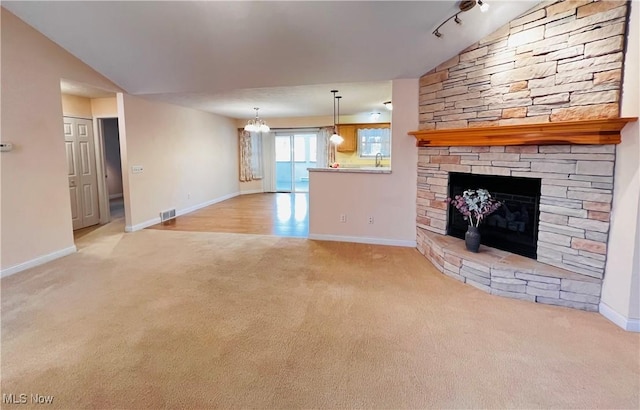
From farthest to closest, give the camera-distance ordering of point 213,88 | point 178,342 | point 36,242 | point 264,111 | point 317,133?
point 317,133
point 264,111
point 213,88
point 36,242
point 178,342

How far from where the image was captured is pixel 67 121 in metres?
5.61

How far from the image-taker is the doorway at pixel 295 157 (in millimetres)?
10195

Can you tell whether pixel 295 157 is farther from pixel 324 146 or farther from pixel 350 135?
pixel 350 135

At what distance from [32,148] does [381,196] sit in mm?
4306

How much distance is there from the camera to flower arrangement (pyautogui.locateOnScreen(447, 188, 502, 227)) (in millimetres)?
3405

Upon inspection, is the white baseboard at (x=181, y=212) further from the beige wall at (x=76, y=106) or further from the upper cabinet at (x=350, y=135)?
the upper cabinet at (x=350, y=135)

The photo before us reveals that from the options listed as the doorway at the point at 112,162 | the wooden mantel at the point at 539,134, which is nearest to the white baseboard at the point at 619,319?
the wooden mantel at the point at 539,134

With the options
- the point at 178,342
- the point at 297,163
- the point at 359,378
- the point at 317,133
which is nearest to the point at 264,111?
the point at 317,133

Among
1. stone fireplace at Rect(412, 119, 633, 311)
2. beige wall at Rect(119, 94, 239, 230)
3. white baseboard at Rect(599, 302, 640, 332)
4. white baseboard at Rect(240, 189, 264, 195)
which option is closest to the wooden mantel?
stone fireplace at Rect(412, 119, 633, 311)

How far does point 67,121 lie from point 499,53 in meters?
6.50

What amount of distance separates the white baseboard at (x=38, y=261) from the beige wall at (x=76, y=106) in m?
2.63

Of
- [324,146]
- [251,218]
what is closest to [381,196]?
[251,218]

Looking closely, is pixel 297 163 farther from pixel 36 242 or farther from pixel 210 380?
pixel 210 380

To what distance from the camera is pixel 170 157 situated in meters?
6.61
